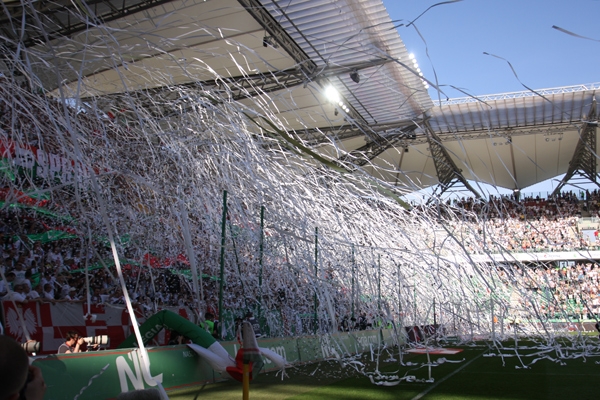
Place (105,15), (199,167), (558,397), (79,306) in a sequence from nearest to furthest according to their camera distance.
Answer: (558,397) → (199,167) → (79,306) → (105,15)

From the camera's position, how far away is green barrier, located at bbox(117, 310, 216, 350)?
7027 millimetres

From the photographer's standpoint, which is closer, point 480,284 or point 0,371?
point 0,371

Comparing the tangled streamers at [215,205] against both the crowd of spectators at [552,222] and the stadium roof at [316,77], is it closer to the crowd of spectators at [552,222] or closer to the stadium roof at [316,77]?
the stadium roof at [316,77]

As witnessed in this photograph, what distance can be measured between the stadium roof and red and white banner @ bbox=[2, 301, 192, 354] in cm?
340

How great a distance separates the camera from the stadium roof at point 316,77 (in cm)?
549

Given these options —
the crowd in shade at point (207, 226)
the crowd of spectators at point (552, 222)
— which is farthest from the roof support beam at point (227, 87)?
the crowd of spectators at point (552, 222)

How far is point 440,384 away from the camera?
23.6 feet

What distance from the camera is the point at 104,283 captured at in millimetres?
11703

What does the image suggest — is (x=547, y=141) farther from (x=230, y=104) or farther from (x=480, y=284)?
(x=230, y=104)

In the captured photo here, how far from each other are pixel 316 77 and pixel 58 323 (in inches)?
235

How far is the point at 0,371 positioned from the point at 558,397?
616 centimetres

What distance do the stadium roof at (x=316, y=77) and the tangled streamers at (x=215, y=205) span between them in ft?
0.71

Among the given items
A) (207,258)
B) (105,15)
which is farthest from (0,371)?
(105,15)

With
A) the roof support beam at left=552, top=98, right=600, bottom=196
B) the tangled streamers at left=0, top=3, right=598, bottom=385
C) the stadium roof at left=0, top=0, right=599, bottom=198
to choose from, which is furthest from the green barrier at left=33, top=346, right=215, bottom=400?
the roof support beam at left=552, top=98, right=600, bottom=196
